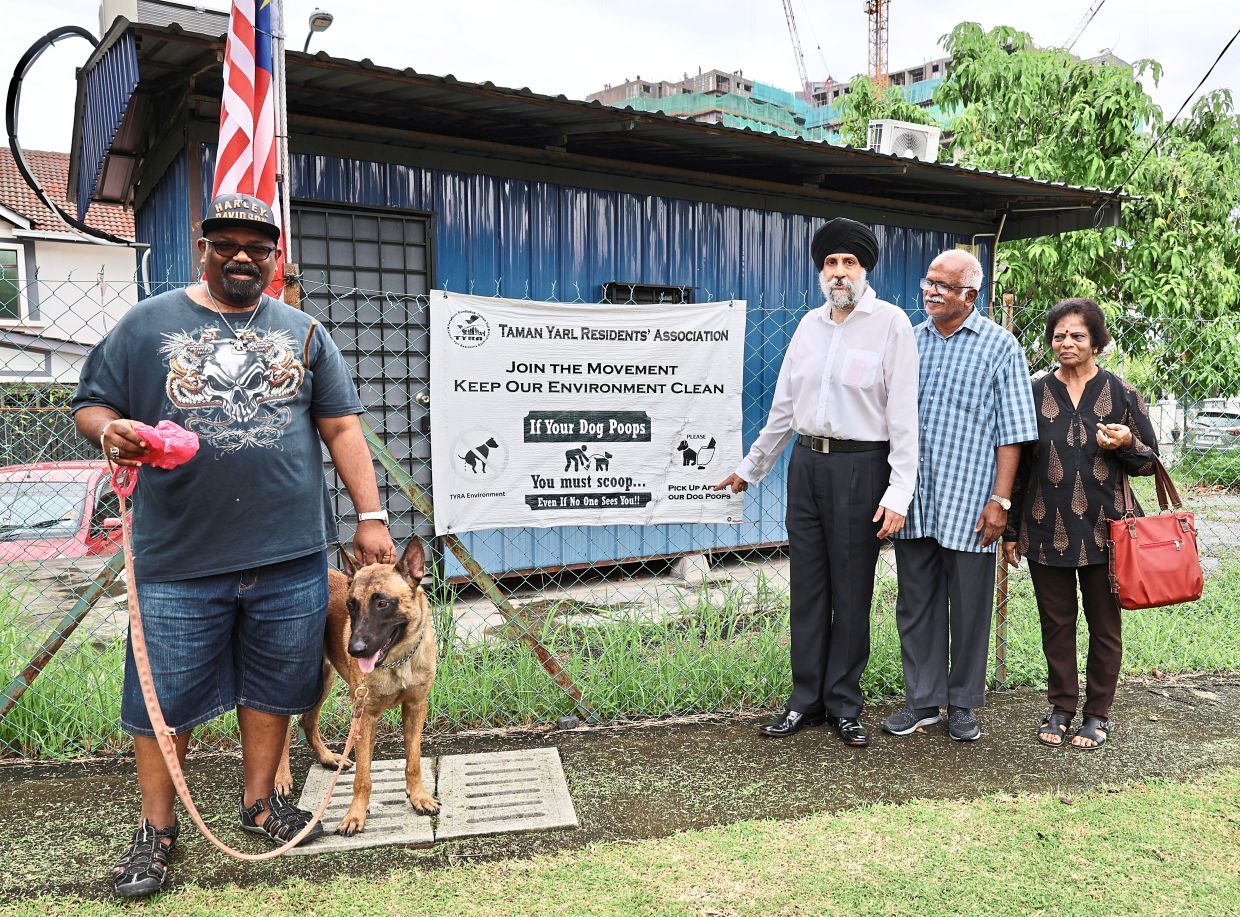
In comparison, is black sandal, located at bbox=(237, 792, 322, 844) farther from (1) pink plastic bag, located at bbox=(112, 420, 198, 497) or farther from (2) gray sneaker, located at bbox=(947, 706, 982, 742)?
(2) gray sneaker, located at bbox=(947, 706, 982, 742)

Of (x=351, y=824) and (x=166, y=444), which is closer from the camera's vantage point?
(x=166, y=444)

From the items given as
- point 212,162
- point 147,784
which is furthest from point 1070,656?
point 212,162

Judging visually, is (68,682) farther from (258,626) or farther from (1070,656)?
(1070,656)

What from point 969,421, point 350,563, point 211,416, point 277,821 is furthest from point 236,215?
point 969,421

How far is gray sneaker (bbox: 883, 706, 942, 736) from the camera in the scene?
3.79 m

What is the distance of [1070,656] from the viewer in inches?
147

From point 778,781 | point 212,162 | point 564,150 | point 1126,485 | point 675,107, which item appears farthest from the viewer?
point 675,107

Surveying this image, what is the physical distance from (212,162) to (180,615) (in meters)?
3.90

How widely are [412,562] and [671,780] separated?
4.32ft

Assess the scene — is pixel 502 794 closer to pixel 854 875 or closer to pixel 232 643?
pixel 232 643

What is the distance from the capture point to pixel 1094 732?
369 cm

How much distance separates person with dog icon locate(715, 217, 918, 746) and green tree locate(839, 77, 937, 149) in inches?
514

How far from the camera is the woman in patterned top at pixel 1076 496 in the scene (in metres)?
3.53

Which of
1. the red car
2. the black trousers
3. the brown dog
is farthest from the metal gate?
the black trousers
